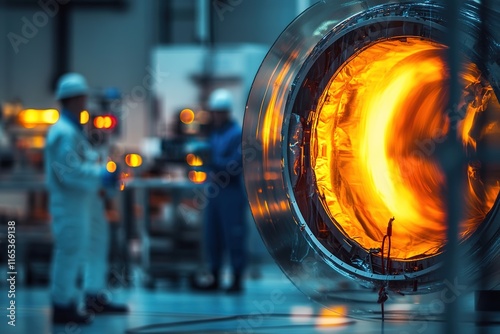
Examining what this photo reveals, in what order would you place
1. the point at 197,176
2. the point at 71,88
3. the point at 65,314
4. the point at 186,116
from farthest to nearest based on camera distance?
the point at 186,116
the point at 197,176
the point at 71,88
the point at 65,314

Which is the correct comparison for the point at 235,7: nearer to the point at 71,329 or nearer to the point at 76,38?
the point at 76,38

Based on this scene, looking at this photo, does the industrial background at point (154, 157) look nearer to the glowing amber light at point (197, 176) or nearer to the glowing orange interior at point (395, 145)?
the glowing amber light at point (197, 176)

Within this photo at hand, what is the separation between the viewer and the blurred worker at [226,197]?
320 inches

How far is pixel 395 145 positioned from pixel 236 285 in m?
3.92

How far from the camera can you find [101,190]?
→ 6344 mm

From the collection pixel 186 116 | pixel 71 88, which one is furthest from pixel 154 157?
pixel 71 88

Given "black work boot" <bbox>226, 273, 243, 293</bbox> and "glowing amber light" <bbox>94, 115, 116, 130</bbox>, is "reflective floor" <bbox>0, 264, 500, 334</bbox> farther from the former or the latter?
"glowing amber light" <bbox>94, 115, 116, 130</bbox>

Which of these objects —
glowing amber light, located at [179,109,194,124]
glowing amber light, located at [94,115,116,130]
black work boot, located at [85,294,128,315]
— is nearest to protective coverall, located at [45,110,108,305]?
black work boot, located at [85,294,128,315]

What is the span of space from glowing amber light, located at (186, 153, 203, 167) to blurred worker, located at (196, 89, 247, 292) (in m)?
0.11

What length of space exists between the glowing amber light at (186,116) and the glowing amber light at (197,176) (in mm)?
1656

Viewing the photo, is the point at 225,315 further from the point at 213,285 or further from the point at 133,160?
the point at 133,160

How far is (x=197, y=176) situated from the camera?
8.47 metres

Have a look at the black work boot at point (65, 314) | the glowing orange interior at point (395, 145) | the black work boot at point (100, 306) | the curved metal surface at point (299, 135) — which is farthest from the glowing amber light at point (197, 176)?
the curved metal surface at point (299, 135)

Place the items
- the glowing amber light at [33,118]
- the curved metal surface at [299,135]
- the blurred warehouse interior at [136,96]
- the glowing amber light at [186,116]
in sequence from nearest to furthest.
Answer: the curved metal surface at [299,135]
the blurred warehouse interior at [136,96]
the glowing amber light at [186,116]
the glowing amber light at [33,118]
